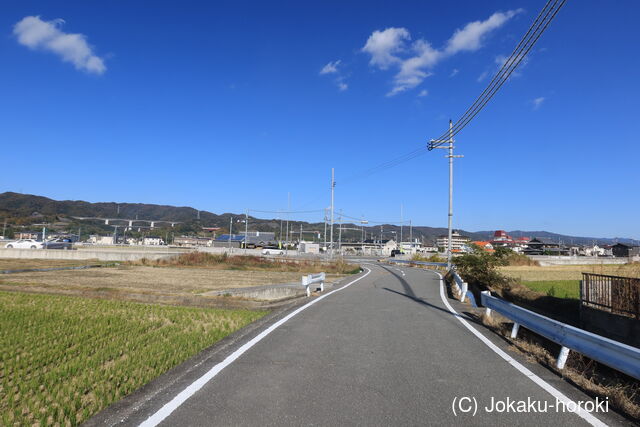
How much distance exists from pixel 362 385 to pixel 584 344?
304 centimetres

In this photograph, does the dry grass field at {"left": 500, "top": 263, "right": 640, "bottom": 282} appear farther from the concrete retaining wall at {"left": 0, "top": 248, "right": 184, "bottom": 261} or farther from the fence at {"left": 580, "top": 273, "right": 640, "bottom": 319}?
the concrete retaining wall at {"left": 0, "top": 248, "right": 184, "bottom": 261}

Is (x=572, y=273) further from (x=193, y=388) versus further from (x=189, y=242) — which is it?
(x=189, y=242)

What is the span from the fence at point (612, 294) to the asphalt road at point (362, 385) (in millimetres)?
4248

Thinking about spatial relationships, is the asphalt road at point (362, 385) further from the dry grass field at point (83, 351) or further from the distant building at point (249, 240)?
the distant building at point (249, 240)

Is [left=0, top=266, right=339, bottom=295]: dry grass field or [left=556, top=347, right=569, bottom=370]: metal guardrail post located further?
[left=0, top=266, right=339, bottom=295]: dry grass field

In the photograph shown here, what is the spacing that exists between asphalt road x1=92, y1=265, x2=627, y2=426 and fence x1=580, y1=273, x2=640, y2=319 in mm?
4248

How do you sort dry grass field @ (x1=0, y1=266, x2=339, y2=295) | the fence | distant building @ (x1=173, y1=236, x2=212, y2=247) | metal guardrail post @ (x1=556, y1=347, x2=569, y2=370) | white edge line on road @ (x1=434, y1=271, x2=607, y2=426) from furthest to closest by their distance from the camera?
1. distant building @ (x1=173, y1=236, x2=212, y2=247)
2. dry grass field @ (x1=0, y1=266, x2=339, y2=295)
3. the fence
4. metal guardrail post @ (x1=556, y1=347, x2=569, y2=370)
5. white edge line on road @ (x1=434, y1=271, x2=607, y2=426)

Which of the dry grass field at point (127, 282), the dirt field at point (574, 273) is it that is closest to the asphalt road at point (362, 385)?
the dirt field at point (574, 273)

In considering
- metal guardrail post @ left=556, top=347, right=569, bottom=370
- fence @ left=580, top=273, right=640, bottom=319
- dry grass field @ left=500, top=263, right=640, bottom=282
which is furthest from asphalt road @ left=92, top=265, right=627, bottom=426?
dry grass field @ left=500, top=263, right=640, bottom=282

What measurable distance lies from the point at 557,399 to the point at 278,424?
3.04 m

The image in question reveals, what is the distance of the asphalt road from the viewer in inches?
155

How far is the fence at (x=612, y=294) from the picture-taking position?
982 cm

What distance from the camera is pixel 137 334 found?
341 inches

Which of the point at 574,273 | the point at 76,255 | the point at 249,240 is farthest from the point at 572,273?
the point at 249,240
